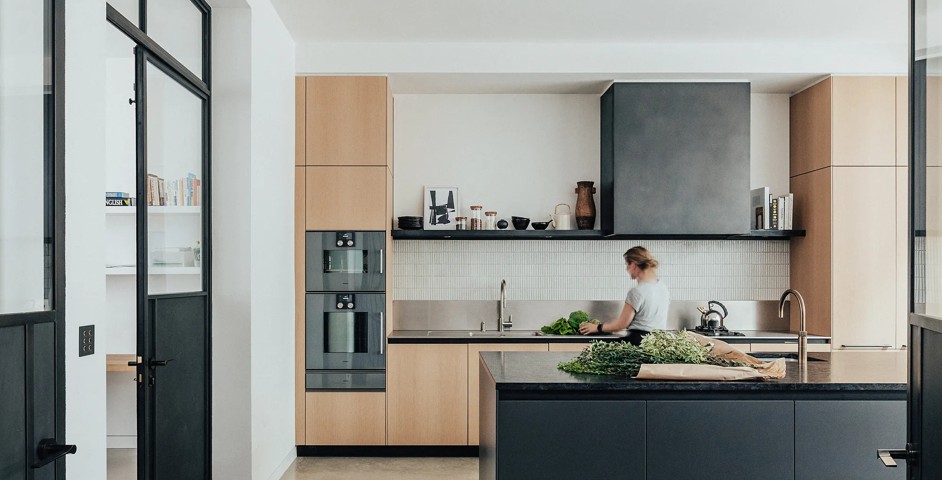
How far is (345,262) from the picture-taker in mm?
5316

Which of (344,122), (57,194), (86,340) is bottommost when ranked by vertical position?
(86,340)

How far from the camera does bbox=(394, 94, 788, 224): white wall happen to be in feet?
19.4

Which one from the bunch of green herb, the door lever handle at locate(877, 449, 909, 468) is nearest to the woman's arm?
the bunch of green herb

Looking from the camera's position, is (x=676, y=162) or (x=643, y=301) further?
(x=676, y=162)

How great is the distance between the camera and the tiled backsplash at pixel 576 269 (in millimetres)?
5910

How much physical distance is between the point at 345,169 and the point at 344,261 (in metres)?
0.67

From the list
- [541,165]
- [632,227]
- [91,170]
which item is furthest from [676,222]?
[91,170]

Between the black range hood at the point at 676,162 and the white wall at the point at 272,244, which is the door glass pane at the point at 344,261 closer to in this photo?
the white wall at the point at 272,244

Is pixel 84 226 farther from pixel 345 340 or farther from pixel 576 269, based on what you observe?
pixel 576 269

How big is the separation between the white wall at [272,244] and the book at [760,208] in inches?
139

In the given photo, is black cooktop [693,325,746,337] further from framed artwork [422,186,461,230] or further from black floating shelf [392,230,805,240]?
framed artwork [422,186,461,230]

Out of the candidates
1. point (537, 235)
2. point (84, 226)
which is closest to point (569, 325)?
point (537, 235)

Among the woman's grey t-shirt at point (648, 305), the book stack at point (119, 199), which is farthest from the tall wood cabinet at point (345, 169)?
the book stack at point (119, 199)

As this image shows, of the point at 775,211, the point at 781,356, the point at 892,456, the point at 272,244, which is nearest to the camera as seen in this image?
the point at 892,456
